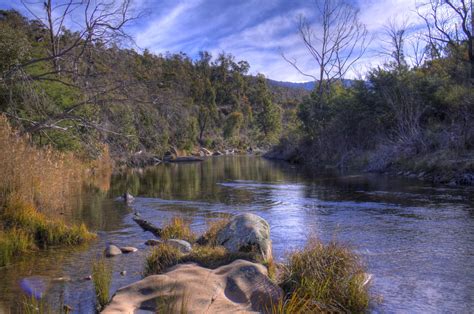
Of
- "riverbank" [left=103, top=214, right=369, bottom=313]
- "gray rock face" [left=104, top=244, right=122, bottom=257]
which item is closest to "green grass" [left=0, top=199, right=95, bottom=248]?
"gray rock face" [left=104, top=244, right=122, bottom=257]

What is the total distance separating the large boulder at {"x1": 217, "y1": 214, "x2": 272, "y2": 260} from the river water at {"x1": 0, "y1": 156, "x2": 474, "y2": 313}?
50cm

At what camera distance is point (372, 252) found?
391 inches

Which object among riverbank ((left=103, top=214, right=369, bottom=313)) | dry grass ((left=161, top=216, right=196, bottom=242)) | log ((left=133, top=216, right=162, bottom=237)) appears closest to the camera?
riverbank ((left=103, top=214, right=369, bottom=313))

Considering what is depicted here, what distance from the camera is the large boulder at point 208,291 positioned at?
19.4 ft

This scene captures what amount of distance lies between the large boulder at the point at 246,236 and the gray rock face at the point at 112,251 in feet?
7.26

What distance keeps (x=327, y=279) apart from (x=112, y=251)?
16.9ft

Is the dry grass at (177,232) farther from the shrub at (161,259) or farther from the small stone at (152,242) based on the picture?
the shrub at (161,259)

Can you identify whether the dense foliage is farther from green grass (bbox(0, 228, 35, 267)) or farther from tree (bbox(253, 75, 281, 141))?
tree (bbox(253, 75, 281, 141))

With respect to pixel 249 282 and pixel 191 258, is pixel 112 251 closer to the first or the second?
pixel 191 258

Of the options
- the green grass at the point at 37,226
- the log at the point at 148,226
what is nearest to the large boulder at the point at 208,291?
the green grass at the point at 37,226

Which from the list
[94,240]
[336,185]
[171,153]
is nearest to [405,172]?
[336,185]

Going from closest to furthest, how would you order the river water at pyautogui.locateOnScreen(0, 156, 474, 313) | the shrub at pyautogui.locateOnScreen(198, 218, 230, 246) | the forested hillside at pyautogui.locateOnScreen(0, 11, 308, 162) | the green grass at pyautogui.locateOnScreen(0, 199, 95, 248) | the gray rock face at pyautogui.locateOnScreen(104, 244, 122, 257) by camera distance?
the river water at pyautogui.locateOnScreen(0, 156, 474, 313), the gray rock face at pyautogui.locateOnScreen(104, 244, 122, 257), the shrub at pyautogui.locateOnScreen(198, 218, 230, 246), the green grass at pyautogui.locateOnScreen(0, 199, 95, 248), the forested hillside at pyautogui.locateOnScreen(0, 11, 308, 162)

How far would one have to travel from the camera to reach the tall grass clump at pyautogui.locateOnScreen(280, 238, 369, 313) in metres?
6.35

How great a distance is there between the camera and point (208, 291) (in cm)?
643
